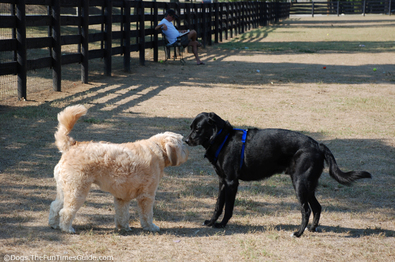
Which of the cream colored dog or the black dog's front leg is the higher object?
the cream colored dog

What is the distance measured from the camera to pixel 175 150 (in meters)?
3.74

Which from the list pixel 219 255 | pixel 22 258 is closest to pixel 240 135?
pixel 219 255

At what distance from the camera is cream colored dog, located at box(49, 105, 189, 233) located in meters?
3.49

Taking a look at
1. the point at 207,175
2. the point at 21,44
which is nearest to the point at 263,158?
the point at 207,175

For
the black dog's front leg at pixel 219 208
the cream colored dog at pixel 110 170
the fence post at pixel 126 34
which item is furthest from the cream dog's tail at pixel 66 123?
the fence post at pixel 126 34

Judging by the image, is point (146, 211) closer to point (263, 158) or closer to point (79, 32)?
point (263, 158)

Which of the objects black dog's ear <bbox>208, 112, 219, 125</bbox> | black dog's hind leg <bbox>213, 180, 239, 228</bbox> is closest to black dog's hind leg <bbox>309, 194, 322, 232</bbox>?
black dog's hind leg <bbox>213, 180, 239, 228</bbox>

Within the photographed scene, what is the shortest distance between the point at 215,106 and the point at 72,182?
5627 mm

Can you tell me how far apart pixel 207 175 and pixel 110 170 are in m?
1.95

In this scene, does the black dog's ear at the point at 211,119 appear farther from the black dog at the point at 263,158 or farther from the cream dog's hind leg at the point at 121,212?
the cream dog's hind leg at the point at 121,212

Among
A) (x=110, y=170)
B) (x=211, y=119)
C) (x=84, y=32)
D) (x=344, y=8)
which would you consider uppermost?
(x=344, y=8)

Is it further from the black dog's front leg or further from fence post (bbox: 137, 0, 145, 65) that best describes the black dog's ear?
fence post (bbox: 137, 0, 145, 65)

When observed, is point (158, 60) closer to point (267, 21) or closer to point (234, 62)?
point (234, 62)

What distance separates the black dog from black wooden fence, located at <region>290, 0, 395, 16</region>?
59.9 m
